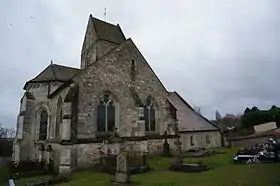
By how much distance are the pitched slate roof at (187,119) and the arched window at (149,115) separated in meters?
7.64

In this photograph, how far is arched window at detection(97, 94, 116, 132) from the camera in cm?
1950

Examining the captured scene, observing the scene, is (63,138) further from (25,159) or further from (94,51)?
(94,51)

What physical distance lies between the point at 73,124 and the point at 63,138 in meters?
1.15

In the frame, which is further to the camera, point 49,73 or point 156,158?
point 49,73

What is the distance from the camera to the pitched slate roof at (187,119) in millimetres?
31016

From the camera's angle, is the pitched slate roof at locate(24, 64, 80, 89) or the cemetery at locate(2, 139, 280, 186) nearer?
the cemetery at locate(2, 139, 280, 186)

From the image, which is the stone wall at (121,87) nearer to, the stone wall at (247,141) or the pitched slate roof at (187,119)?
the pitched slate roof at (187,119)

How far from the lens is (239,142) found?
35.5 metres

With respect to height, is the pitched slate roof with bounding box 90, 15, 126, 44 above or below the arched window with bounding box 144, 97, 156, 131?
above

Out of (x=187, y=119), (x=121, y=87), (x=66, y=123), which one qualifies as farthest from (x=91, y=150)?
(x=187, y=119)

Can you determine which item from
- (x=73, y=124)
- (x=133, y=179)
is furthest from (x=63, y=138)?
(x=133, y=179)

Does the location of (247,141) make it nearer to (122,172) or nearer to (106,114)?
(106,114)

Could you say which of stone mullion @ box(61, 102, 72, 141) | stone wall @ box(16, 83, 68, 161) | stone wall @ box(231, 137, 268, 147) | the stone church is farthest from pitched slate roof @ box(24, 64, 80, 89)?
stone wall @ box(231, 137, 268, 147)

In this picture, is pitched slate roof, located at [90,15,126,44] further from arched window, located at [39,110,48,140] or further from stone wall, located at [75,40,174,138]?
arched window, located at [39,110,48,140]
